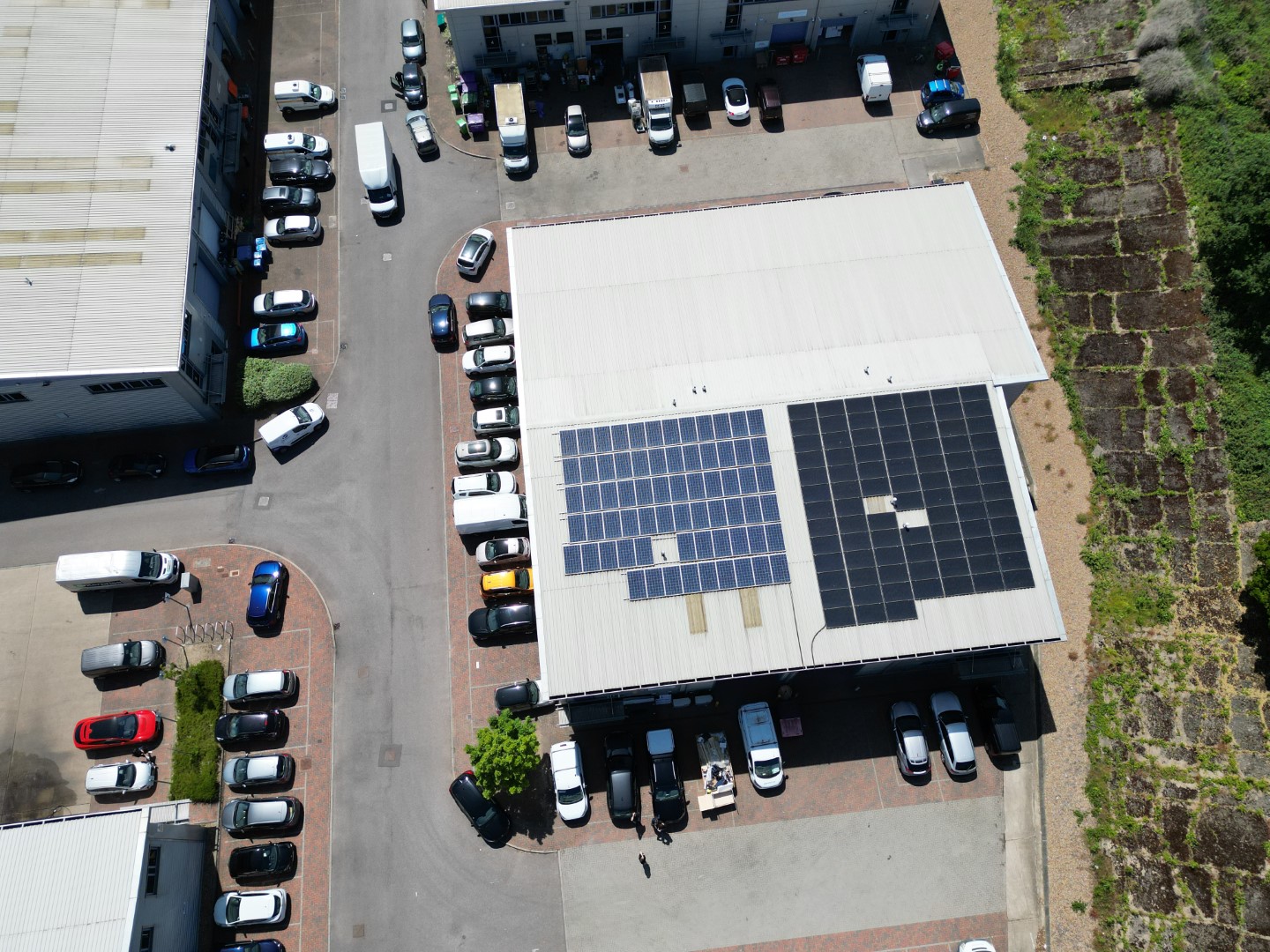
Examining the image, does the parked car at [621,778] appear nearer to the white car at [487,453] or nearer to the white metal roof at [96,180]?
the white car at [487,453]

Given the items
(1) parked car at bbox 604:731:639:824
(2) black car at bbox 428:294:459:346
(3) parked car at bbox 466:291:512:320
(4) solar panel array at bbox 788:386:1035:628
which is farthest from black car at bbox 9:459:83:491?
(4) solar panel array at bbox 788:386:1035:628

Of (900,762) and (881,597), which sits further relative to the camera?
(900,762)

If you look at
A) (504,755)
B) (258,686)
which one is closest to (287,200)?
(258,686)

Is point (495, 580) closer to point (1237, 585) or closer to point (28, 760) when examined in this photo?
point (28, 760)

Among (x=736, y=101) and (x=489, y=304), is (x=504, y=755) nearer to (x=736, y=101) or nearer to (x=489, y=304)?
(x=489, y=304)

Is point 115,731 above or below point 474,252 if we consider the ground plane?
below

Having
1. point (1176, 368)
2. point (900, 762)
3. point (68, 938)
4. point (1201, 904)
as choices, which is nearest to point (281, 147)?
point (68, 938)

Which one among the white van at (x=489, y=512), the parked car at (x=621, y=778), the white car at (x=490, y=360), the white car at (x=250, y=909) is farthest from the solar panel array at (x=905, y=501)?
the white car at (x=250, y=909)
